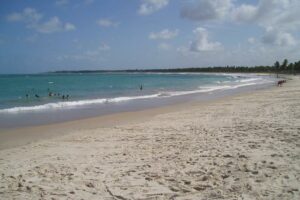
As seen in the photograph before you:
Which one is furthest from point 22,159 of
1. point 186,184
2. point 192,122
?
point 192,122

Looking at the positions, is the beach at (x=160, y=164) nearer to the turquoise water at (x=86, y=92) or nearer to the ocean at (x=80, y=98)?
the ocean at (x=80, y=98)

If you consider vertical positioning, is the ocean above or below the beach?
below

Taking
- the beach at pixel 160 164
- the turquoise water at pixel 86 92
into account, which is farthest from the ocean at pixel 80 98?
the beach at pixel 160 164

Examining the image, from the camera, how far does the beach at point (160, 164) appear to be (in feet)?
16.9

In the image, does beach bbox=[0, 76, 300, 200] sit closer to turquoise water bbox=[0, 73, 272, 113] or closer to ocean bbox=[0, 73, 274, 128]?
ocean bbox=[0, 73, 274, 128]

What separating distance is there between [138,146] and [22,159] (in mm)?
2825

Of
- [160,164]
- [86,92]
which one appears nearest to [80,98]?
[86,92]

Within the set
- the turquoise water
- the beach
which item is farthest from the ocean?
the beach

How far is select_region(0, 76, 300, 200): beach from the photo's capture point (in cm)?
515

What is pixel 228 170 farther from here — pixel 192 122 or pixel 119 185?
pixel 192 122

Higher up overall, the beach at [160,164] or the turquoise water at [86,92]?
the beach at [160,164]

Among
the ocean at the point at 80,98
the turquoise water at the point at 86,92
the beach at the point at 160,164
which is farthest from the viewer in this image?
the turquoise water at the point at 86,92

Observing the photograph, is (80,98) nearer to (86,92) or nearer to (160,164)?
(86,92)

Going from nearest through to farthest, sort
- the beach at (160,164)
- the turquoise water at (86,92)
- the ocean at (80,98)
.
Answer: the beach at (160,164), the ocean at (80,98), the turquoise water at (86,92)
